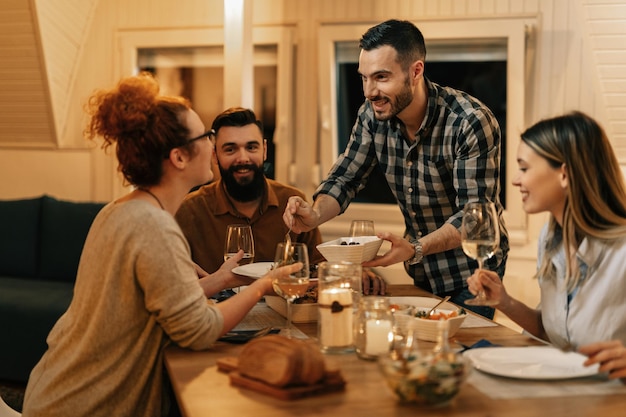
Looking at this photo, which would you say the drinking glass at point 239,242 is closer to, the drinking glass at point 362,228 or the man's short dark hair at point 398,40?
the drinking glass at point 362,228

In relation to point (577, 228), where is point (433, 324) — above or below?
below

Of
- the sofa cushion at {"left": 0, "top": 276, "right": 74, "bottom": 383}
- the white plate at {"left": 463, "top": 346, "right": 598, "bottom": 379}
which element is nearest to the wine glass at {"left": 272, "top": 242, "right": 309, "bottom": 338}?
the white plate at {"left": 463, "top": 346, "right": 598, "bottom": 379}

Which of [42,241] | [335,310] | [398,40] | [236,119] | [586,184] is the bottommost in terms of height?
[42,241]

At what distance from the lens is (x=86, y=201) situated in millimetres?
5230

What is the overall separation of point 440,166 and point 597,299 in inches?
40.3

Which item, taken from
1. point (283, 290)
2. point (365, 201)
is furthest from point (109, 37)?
point (283, 290)

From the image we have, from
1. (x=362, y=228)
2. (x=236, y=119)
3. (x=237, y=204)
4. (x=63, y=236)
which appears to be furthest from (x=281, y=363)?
(x=63, y=236)

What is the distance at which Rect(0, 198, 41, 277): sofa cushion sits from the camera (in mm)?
4895

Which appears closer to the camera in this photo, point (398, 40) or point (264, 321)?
point (264, 321)

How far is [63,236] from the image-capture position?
484 cm

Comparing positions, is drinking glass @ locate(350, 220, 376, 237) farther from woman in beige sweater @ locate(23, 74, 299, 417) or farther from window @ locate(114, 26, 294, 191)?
window @ locate(114, 26, 294, 191)

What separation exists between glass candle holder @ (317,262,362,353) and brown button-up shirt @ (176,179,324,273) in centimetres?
107

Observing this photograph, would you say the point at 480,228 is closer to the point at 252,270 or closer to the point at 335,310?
the point at 335,310

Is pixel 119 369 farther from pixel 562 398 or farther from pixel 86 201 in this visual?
pixel 86 201
